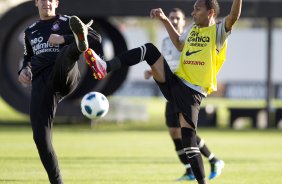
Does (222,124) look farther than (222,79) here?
No

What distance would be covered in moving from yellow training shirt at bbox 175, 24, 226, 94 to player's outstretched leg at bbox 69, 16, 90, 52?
5.30 ft

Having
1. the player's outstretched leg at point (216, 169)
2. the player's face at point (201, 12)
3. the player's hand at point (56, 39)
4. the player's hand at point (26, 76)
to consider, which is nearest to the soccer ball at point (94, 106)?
the player's hand at point (26, 76)

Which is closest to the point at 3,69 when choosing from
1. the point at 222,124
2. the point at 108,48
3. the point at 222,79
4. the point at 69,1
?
the point at 69,1

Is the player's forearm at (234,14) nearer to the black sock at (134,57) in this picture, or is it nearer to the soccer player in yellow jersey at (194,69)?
the soccer player in yellow jersey at (194,69)

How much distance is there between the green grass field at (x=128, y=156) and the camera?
40.6ft

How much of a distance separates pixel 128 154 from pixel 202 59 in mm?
7369

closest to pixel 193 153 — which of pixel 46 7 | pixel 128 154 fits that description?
pixel 46 7

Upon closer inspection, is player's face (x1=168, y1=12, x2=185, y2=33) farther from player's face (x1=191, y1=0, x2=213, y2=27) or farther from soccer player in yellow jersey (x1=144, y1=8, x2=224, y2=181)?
player's face (x1=191, y1=0, x2=213, y2=27)

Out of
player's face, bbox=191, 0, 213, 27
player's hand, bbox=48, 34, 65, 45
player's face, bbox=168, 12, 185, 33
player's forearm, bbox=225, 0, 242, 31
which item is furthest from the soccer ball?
player's face, bbox=168, 12, 185, 33

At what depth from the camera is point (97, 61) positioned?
29.8 feet

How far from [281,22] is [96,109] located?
4566 cm

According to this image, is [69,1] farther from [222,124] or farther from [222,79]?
[222,79]

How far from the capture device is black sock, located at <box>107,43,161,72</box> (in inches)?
362

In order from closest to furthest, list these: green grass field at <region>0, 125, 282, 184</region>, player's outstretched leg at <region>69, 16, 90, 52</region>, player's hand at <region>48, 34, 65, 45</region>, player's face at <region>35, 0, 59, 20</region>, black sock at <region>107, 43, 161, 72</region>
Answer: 1. player's outstretched leg at <region>69, 16, 90, 52</region>
2. player's hand at <region>48, 34, 65, 45</region>
3. black sock at <region>107, 43, 161, 72</region>
4. player's face at <region>35, 0, 59, 20</region>
5. green grass field at <region>0, 125, 282, 184</region>
